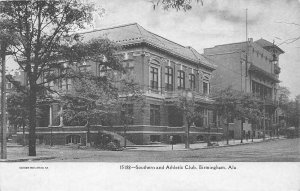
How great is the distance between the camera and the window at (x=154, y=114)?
93.8 ft

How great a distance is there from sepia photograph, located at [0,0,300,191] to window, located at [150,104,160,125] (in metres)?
0.14

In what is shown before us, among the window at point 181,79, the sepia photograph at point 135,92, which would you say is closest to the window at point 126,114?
the sepia photograph at point 135,92

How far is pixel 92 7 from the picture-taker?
14.5m

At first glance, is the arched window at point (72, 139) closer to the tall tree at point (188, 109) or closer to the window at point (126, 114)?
the window at point (126, 114)

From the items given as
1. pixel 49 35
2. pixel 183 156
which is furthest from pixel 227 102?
pixel 49 35

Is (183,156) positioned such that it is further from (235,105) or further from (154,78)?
(235,105)

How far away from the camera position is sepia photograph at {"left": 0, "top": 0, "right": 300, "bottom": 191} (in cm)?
977

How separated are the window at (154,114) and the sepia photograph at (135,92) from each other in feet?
0.47

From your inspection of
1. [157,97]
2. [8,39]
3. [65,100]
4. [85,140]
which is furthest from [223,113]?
[8,39]

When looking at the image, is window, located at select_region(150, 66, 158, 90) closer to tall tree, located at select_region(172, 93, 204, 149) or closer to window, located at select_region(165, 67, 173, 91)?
window, located at select_region(165, 67, 173, 91)

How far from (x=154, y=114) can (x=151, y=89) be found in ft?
6.08
